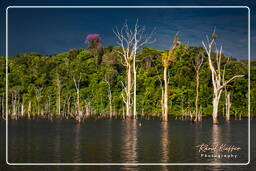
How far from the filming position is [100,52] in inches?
2869

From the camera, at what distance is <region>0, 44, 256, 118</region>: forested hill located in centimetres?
6138

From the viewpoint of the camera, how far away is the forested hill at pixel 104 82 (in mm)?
61375

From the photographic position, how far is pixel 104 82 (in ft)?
221

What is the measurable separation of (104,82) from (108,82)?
6092mm

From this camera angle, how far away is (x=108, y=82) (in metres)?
61.5

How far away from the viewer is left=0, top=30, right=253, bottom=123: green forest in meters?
61.2

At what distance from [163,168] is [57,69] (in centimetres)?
5691

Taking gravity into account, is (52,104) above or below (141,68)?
below

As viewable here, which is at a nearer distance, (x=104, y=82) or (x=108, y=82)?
(x=108, y=82)

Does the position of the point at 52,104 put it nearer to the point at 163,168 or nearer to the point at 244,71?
the point at 244,71

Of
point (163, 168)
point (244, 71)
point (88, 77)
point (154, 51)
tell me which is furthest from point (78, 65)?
point (163, 168)

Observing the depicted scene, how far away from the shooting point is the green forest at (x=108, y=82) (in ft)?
201

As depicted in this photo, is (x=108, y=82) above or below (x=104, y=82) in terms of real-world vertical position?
below

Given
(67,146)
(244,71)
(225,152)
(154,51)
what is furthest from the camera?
(154,51)
